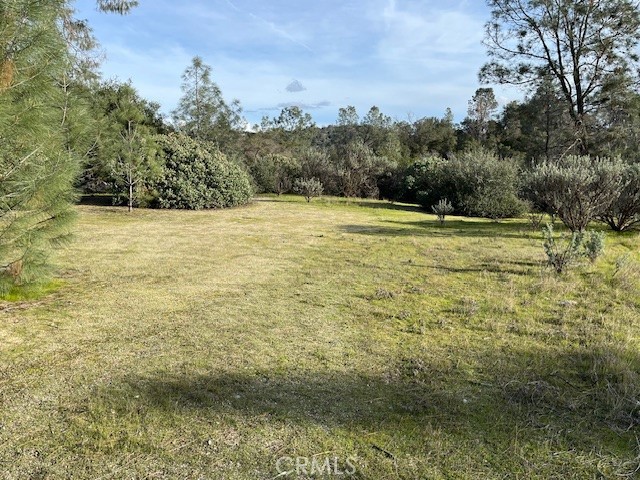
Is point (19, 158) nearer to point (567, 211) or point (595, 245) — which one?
point (595, 245)

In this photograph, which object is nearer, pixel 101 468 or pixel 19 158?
pixel 101 468

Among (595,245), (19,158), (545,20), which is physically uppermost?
(545,20)

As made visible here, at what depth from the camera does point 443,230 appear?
1058 cm

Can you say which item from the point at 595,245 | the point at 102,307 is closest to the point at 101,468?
the point at 102,307

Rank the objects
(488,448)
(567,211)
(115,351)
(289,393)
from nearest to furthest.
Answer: (488,448) < (289,393) < (115,351) < (567,211)

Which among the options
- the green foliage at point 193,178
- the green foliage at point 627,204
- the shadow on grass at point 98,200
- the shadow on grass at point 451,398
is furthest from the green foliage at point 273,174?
the shadow on grass at point 451,398

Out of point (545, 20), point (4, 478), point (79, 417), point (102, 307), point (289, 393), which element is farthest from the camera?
point (545, 20)

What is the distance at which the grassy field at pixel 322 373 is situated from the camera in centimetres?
207

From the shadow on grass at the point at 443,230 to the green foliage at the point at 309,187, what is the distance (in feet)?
22.7

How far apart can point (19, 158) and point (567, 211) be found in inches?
323

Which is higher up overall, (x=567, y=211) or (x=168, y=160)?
(x=168, y=160)

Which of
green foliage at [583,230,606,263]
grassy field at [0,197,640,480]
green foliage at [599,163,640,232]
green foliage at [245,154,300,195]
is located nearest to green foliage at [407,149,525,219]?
green foliage at [599,163,640,232]

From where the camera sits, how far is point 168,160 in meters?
14.2

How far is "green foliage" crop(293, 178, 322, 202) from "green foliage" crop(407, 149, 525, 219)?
5508mm
